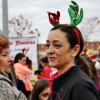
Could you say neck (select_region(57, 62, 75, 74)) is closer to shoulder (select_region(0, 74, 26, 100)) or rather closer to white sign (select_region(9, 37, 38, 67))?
shoulder (select_region(0, 74, 26, 100))

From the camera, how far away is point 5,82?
4.04m

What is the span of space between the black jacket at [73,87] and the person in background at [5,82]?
865 mm

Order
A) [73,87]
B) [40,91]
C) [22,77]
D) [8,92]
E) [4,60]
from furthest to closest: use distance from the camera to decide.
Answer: [22,77] < [40,91] < [4,60] < [8,92] < [73,87]

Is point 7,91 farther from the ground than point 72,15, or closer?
closer

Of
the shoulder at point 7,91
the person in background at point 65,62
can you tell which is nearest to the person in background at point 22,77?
the shoulder at point 7,91

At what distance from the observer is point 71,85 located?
3.02 metres

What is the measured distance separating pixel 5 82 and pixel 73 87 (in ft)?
3.93

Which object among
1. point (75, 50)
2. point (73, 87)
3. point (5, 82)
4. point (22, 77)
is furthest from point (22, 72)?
point (73, 87)

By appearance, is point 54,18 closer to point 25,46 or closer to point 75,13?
point 75,13

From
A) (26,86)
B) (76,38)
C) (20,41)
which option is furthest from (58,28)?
(20,41)

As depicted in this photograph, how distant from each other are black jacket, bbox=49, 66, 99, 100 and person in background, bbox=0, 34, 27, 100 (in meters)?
0.87

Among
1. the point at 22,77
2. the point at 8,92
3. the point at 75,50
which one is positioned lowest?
the point at 22,77

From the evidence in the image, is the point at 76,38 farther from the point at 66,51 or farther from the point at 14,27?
the point at 14,27

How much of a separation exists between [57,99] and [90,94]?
0.93 ft
